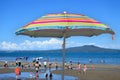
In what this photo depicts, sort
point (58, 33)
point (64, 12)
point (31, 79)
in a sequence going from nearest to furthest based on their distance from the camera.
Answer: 1. point (64, 12)
2. point (58, 33)
3. point (31, 79)

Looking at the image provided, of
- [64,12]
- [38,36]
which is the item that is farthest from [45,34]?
[64,12]

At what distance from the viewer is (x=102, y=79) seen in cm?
3628

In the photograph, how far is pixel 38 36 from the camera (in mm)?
12930

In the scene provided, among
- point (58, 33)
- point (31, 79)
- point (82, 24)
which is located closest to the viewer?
point (82, 24)

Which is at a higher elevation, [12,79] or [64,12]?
[64,12]

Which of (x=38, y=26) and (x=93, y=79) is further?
(x=93, y=79)

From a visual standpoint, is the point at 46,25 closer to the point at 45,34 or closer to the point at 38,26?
the point at 38,26

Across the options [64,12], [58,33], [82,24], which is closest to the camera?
[82,24]

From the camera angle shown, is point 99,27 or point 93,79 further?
point 93,79

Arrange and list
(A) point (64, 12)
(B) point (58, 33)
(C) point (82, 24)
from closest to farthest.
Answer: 1. (C) point (82, 24)
2. (A) point (64, 12)
3. (B) point (58, 33)

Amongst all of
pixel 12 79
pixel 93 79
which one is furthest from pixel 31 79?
pixel 93 79

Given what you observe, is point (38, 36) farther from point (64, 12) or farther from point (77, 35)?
point (64, 12)

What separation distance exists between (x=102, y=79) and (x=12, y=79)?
9585mm

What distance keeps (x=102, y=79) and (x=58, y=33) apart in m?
24.5
